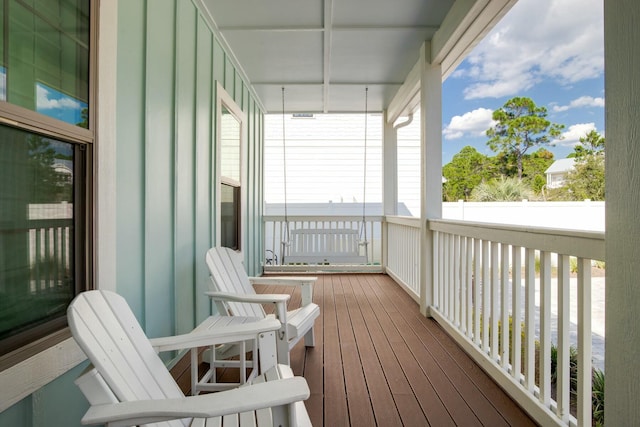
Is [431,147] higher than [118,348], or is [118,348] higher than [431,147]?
[431,147]

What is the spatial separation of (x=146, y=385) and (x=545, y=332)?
5.48ft

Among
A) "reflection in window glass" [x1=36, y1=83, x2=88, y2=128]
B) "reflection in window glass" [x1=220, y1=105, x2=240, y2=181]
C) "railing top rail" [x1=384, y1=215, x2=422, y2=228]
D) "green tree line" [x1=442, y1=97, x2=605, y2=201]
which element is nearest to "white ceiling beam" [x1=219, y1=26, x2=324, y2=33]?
"reflection in window glass" [x1=220, y1=105, x2=240, y2=181]

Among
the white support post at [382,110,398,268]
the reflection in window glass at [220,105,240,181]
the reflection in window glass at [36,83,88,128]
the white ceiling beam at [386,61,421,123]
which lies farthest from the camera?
the white support post at [382,110,398,268]

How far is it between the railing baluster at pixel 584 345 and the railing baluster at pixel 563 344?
0.40 feet

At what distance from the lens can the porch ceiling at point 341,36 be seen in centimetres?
293

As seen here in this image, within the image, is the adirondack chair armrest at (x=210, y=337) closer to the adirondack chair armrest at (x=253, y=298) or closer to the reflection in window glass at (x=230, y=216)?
the adirondack chair armrest at (x=253, y=298)

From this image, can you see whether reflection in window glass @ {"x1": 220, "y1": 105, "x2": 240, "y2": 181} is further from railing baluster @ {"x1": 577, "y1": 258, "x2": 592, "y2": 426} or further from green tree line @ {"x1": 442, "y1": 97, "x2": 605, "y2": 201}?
green tree line @ {"x1": 442, "y1": 97, "x2": 605, "y2": 201}

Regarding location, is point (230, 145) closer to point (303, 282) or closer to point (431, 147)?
point (303, 282)

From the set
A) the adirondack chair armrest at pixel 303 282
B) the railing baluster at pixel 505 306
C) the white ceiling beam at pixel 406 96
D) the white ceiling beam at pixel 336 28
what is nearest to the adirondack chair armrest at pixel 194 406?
the railing baluster at pixel 505 306

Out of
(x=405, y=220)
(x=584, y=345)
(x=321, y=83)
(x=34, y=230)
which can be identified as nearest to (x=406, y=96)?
(x=321, y=83)

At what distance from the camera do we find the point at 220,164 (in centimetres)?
354

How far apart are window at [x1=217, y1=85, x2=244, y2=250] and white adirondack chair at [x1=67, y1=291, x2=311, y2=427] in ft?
7.18

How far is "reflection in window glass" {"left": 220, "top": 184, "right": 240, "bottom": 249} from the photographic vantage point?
3826 mm

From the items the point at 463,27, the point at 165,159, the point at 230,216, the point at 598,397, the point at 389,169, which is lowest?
the point at 598,397
